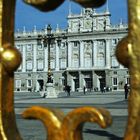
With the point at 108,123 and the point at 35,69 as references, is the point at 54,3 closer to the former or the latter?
the point at 108,123

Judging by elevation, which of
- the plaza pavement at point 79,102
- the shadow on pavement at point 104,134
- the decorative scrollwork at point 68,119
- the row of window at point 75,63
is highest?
the row of window at point 75,63

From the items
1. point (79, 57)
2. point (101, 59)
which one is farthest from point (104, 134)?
point (79, 57)

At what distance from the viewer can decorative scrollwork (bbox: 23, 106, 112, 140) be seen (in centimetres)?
102

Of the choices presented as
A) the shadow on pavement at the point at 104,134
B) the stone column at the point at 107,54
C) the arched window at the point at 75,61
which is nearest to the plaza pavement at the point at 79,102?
the shadow on pavement at the point at 104,134

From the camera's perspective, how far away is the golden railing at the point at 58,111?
97cm

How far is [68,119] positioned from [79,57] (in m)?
65.0

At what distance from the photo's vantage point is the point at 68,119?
108 cm

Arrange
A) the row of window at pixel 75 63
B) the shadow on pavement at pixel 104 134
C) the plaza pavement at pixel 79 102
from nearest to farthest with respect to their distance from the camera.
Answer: the shadow on pavement at pixel 104 134, the plaza pavement at pixel 79 102, the row of window at pixel 75 63

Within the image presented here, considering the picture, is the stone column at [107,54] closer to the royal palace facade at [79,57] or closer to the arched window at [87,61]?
the royal palace facade at [79,57]

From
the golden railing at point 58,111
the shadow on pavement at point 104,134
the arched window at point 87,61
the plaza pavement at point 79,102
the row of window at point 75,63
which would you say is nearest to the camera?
the golden railing at point 58,111

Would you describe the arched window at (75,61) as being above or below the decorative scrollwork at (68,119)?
above

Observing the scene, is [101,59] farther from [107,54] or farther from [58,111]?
[58,111]

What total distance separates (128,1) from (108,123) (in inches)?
11.8

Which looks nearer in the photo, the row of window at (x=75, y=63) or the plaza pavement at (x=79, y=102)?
the plaza pavement at (x=79, y=102)
